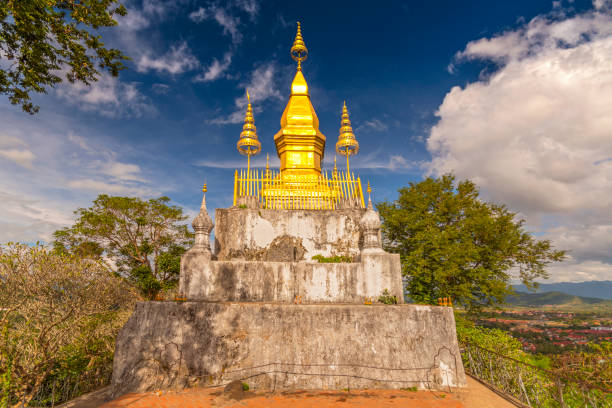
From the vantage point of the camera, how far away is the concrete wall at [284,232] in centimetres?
1240

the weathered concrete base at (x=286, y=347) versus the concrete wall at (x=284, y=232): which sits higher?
the concrete wall at (x=284, y=232)

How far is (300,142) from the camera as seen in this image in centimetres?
1722

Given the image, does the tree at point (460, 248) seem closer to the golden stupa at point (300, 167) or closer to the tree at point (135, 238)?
the golden stupa at point (300, 167)

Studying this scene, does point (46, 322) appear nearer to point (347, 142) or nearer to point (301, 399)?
point (301, 399)

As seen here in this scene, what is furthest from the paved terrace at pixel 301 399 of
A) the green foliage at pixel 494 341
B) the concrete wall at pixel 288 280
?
the green foliage at pixel 494 341

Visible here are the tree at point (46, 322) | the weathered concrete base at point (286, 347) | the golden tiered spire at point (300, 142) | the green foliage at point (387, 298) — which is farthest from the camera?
the golden tiered spire at point (300, 142)

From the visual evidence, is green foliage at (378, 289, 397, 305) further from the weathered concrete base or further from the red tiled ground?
the red tiled ground

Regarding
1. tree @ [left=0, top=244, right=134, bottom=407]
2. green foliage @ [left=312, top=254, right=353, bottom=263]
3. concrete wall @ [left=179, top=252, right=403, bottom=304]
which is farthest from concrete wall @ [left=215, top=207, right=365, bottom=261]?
tree @ [left=0, top=244, right=134, bottom=407]

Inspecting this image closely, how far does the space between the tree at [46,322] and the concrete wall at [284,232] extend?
4.57 metres

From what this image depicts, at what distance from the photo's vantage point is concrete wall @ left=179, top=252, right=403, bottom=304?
10.4m

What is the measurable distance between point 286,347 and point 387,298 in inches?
154

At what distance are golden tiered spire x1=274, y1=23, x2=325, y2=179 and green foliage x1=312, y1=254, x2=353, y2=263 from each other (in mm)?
5873

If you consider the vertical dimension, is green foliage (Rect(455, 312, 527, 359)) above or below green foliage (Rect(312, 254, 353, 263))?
below

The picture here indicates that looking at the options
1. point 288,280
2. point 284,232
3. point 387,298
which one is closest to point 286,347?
point 288,280
